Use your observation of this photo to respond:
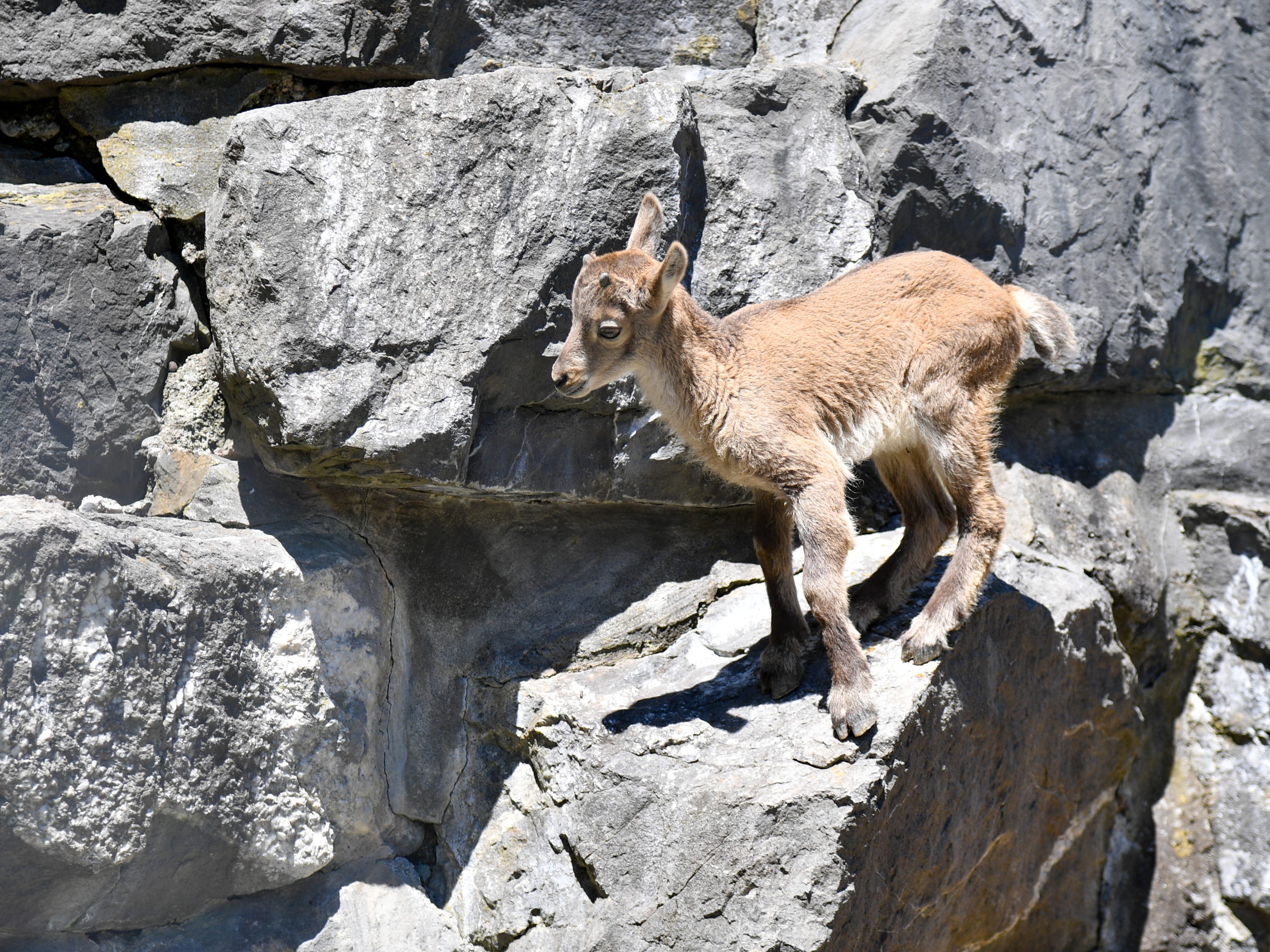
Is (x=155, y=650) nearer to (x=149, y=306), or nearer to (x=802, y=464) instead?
(x=149, y=306)

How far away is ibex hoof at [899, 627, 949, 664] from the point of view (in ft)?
16.0

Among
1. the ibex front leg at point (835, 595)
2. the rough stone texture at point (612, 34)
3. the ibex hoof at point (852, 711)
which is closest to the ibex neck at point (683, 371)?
the ibex front leg at point (835, 595)

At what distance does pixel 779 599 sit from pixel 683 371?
116 centimetres

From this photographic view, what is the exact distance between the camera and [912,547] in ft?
17.9

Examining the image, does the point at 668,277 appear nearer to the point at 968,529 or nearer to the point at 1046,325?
Answer: the point at 968,529

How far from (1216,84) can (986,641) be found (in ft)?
14.1

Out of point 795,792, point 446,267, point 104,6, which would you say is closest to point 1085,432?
point 795,792

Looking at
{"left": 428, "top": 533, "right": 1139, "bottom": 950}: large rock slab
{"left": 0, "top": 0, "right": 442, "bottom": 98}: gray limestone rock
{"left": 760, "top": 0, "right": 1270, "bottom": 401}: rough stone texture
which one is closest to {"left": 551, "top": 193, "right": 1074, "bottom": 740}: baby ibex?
{"left": 428, "top": 533, "right": 1139, "bottom": 950}: large rock slab

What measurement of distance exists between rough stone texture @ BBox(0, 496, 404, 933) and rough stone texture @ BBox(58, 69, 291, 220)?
1.72 metres

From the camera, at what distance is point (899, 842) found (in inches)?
185

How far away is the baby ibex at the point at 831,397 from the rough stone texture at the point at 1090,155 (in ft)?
3.73

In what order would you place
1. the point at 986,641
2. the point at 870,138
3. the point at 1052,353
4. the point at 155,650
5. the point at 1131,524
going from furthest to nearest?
the point at 1131,524 → the point at 870,138 → the point at 1052,353 → the point at 986,641 → the point at 155,650

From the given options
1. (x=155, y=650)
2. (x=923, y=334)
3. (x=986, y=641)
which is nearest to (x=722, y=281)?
(x=923, y=334)

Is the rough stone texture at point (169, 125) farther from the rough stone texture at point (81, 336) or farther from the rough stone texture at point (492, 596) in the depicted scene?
the rough stone texture at point (492, 596)
